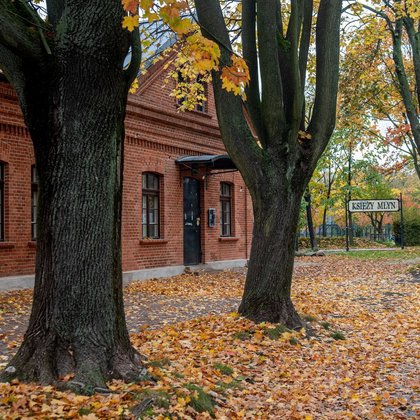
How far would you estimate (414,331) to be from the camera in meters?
9.32

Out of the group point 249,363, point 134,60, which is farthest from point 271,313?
point 134,60

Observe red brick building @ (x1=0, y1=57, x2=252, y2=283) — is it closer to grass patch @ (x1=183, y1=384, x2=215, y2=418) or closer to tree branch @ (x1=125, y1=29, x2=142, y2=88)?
tree branch @ (x1=125, y1=29, x2=142, y2=88)

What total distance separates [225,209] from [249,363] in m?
14.0

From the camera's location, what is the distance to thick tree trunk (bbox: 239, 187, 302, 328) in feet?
28.1

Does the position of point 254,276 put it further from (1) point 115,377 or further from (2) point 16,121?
(2) point 16,121

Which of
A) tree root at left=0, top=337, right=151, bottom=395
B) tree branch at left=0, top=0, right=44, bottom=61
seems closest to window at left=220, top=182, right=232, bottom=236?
tree root at left=0, top=337, right=151, bottom=395

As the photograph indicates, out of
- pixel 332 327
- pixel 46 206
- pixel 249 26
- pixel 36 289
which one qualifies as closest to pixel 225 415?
pixel 36 289

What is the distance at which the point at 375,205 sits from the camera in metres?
28.5

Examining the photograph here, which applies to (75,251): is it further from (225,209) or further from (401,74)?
(225,209)

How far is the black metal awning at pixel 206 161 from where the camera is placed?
17.2 metres

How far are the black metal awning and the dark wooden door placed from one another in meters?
0.74

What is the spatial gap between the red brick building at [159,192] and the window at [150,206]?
31mm

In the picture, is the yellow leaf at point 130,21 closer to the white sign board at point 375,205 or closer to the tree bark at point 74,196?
the tree bark at point 74,196

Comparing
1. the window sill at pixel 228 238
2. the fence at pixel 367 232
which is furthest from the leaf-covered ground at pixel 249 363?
the fence at pixel 367 232
